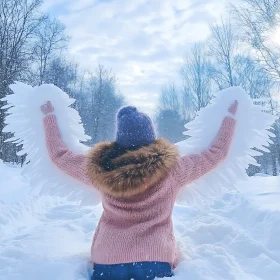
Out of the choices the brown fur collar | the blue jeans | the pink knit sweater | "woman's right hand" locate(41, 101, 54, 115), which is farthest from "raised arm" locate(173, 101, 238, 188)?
"woman's right hand" locate(41, 101, 54, 115)

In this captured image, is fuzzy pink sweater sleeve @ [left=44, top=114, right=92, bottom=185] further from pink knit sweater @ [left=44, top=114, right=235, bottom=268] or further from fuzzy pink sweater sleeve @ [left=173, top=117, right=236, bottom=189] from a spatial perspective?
fuzzy pink sweater sleeve @ [left=173, top=117, right=236, bottom=189]

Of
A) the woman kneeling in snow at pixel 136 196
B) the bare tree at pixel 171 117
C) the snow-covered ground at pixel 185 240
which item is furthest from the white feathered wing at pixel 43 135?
the bare tree at pixel 171 117

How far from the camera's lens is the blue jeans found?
2.16 m

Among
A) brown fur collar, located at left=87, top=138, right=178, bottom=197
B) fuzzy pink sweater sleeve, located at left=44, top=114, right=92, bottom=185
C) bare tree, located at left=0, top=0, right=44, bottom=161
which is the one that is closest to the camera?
brown fur collar, located at left=87, top=138, right=178, bottom=197

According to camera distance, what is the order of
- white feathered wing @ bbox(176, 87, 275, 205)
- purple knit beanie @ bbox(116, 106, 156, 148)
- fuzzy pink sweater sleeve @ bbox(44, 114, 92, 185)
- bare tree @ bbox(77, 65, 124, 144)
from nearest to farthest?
1. purple knit beanie @ bbox(116, 106, 156, 148)
2. fuzzy pink sweater sleeve @ bbox(44, 114, 92, 185)
3. white feathered wing @ bbox(176, 87, 275, 205)
4. bare tree @ bbox(77, 65, 124, 144)

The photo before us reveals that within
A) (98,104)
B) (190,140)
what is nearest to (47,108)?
(190,140)

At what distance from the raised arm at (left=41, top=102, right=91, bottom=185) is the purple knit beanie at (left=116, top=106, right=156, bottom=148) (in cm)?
37

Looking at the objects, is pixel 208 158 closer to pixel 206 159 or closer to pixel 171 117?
pixel 206 159

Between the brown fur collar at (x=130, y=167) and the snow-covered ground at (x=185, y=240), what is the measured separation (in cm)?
64

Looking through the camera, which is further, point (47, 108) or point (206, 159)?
point (47, 108)

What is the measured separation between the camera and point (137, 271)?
7.10ft

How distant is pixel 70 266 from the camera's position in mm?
2359

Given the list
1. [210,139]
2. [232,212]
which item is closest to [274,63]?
[232,212]

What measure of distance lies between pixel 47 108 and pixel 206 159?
1.29 meters
